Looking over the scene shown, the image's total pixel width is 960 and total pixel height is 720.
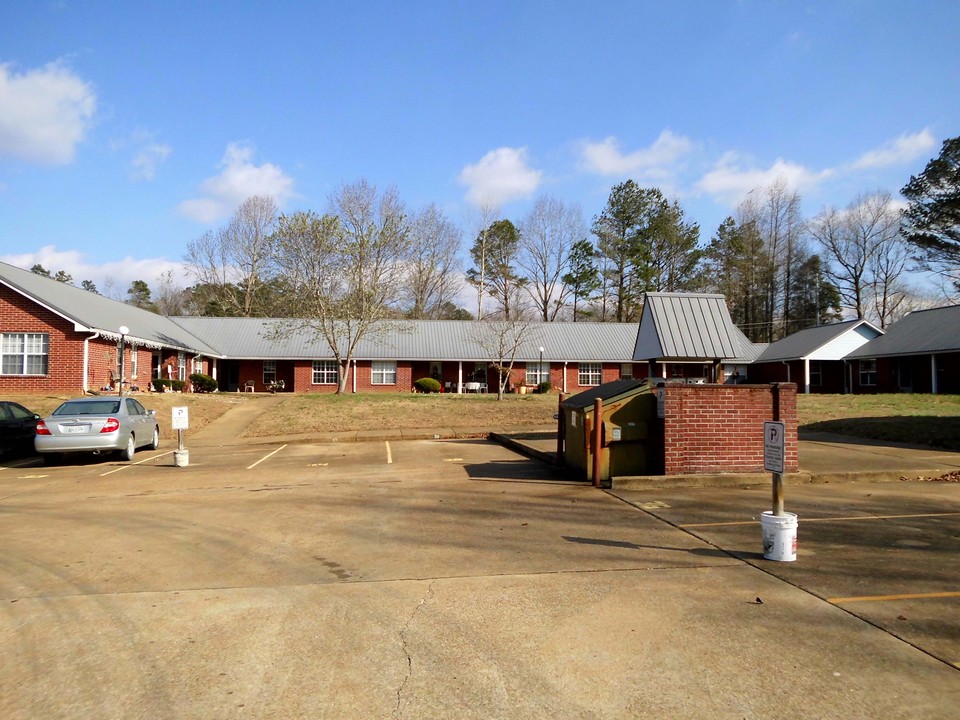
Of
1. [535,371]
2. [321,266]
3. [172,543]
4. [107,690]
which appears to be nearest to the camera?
[107,690]

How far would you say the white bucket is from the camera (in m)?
6.28

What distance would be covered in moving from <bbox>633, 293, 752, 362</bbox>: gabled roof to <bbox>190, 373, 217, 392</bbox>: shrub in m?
29.0

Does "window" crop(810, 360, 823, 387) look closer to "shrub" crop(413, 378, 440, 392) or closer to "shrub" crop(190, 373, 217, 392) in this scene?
"shrub" crop(413, 378, 440, 392)

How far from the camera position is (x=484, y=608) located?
521 centimetres

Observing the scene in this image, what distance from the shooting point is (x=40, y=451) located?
14531 millimetres

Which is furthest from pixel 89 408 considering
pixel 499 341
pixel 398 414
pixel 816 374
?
pixel 816 374

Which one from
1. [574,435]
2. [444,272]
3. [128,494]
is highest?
[444,272]

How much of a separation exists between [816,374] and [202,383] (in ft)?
123

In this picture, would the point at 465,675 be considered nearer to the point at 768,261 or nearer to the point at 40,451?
the point at 40,451

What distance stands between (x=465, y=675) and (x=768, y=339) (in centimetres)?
6649

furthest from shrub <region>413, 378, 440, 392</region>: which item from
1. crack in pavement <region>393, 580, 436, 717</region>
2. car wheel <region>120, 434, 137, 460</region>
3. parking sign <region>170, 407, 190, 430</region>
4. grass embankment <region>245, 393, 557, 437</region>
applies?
crack in pavement <region>393, 580, 436, 717</region>

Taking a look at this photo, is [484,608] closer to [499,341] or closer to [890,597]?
[890,597]

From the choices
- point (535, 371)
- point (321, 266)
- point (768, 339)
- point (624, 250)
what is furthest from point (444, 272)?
point (768, 339)

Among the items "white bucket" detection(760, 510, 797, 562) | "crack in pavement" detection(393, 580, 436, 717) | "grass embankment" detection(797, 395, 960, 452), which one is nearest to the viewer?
"crack in pavement" detection(393, 580, 436, 717)
